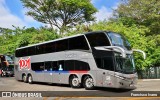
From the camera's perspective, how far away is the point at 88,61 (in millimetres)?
21500

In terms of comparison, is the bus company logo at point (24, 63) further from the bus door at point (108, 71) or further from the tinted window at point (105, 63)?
the bus door at point (108, 71)

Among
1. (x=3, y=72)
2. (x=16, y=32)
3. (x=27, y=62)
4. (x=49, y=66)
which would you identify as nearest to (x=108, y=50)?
(x=49, y=66)

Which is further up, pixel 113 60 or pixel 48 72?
pixel 113 60

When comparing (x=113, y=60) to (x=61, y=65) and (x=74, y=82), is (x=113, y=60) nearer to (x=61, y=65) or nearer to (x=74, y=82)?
(x=74, y=82)

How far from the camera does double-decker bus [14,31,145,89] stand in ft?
64.3

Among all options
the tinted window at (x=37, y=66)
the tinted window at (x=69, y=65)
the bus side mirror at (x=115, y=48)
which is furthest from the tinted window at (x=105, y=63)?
the tinted window at (x=37, y=66)

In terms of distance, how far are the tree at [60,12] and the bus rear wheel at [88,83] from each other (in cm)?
3510

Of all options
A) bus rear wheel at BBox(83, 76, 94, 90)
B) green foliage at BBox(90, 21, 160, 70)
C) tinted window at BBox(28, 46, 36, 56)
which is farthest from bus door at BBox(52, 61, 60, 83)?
green foliage at BBox(90, 21, 160, 70)

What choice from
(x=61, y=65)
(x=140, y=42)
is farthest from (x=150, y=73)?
(x=61, y=65)

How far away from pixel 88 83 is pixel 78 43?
2955mm

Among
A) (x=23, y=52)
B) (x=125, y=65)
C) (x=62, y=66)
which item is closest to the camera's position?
(x=125, y=65)

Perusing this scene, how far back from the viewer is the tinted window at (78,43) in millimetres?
21844

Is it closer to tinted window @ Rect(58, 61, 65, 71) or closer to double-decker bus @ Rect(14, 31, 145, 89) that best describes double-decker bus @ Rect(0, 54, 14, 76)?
double-decker bus @ Rect(14, 31, 145, 89)

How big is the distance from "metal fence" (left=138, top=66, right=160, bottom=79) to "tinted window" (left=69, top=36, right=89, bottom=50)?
19211 millimetres
